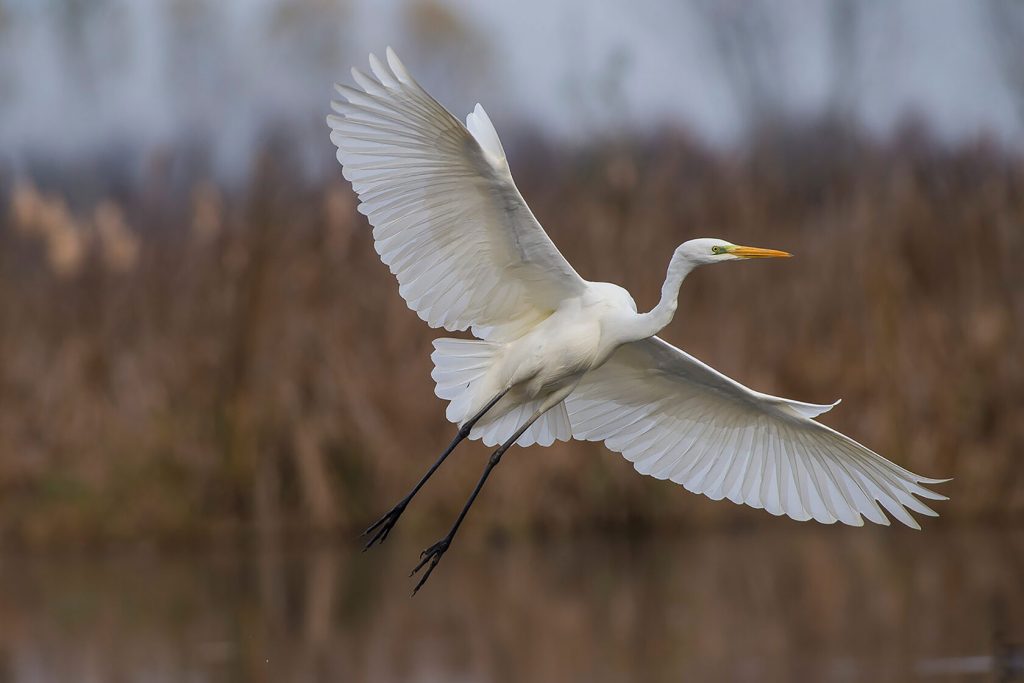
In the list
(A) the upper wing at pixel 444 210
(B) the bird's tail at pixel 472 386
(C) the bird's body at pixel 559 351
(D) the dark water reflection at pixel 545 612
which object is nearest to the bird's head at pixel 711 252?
(C) the bird's body at pixel 559 351

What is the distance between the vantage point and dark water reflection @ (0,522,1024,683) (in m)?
8.30

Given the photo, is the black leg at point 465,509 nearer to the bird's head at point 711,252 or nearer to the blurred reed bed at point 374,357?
the bird's head at point 711,252

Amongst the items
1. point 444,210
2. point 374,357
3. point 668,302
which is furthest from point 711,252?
point 374,357

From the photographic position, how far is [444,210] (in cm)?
554

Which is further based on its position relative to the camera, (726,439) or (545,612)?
(545,612)

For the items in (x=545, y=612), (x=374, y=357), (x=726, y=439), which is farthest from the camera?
(x=374, y=357)

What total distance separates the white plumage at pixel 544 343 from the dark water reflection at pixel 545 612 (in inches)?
71.7

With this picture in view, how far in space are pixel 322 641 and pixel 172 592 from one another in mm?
2025

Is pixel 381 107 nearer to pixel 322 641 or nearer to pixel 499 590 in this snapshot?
pixel 322 641

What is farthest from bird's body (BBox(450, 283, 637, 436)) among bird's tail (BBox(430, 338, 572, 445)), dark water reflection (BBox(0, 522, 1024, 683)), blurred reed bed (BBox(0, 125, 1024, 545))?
blurred reed bed (BBox(0, 125, 1024, 545))

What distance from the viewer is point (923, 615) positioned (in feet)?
30.3

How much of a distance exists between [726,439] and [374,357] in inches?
230

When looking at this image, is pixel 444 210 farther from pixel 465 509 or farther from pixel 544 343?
pixel 465 509

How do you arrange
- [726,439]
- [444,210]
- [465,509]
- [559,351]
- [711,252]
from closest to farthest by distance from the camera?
[444,210] < [711,252] < [559,351] < [465,509] < [726,439]
